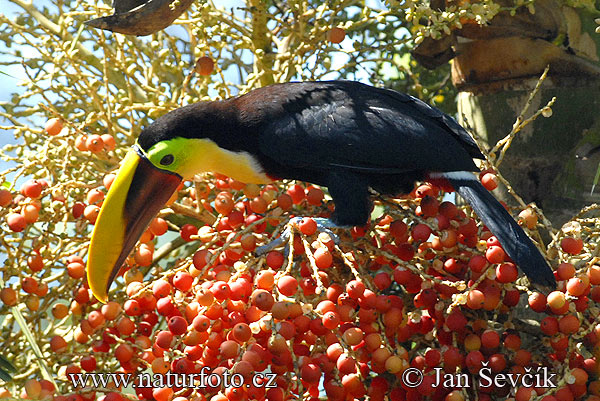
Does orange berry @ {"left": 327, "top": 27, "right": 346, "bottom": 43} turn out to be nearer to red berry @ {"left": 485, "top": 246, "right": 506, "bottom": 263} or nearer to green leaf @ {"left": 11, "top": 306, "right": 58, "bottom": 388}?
red berry @ {"left": 485, "top": 246, "right": 506, "bottom": 263}

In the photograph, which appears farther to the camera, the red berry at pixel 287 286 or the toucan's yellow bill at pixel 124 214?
the toucan's yellow bill at pixel 124 214

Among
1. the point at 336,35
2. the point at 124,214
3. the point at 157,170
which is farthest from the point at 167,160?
the point at 336,35

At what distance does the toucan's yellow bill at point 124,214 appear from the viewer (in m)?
1.35

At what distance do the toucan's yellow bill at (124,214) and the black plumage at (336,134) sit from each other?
75mm

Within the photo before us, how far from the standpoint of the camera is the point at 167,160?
60.7 inches

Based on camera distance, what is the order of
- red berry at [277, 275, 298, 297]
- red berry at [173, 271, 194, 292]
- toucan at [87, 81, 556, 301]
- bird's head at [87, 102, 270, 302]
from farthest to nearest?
toucan at [87, 81, 556, 301] < bird's head at [87, 102, 270, 302] < red berry at [173, 271, 194, 292] < red berry at [277, 275, 298, 297]

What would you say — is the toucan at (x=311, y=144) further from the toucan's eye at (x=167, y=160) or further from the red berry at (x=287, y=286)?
the red berry at (x=287, y=286)

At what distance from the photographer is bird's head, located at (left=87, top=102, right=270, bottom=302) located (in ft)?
4.53

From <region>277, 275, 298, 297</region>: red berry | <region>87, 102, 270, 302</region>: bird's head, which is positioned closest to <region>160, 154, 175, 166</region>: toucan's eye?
<region>87, 102, 270, 302</region>: bird's head

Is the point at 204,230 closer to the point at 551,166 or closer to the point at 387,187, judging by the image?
the point at 387,187

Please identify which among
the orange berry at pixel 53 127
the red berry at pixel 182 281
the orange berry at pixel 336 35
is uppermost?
the orange berry at pixel 336 35

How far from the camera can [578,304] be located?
47.9 inches

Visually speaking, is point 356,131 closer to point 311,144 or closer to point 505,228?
point 311,144

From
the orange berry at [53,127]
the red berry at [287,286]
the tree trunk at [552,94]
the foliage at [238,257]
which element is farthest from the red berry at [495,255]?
the orange berry at [53,127]
